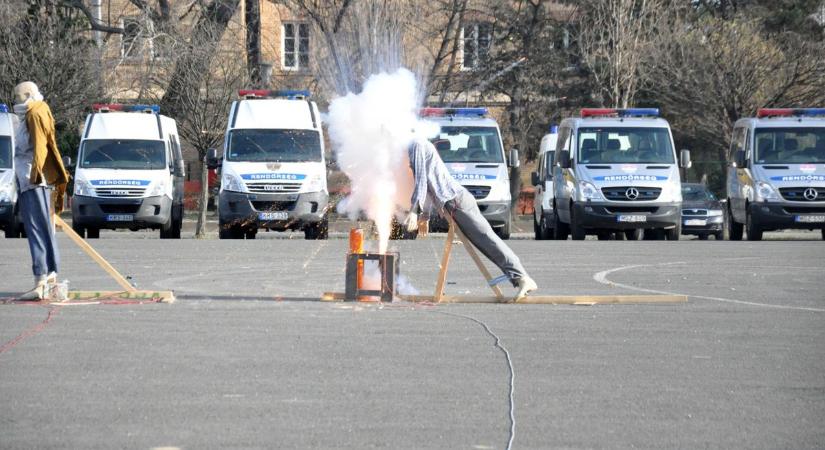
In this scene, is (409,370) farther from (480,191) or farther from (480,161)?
(480,161)

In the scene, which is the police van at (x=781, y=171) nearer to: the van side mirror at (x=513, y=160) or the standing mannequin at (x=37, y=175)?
the van side mirror at (x=513, y=160)

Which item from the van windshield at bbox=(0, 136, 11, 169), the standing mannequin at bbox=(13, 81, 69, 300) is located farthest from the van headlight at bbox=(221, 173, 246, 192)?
the standing mannequin at bbox=(13, 81, 69, 300)

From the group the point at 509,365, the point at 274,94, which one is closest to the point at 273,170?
the point at 274,94

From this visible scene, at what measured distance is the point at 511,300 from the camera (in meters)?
14.2

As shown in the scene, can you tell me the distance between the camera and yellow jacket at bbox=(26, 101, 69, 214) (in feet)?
44.1

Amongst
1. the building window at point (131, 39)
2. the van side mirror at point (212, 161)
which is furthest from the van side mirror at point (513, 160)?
the building window at point (131, 39)

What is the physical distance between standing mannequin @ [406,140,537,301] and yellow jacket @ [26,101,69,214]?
11.1 feet

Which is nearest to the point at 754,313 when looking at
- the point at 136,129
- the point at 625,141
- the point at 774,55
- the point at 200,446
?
the point at 200,446

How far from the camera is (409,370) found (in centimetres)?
972

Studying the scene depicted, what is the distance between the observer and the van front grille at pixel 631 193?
1096 inches

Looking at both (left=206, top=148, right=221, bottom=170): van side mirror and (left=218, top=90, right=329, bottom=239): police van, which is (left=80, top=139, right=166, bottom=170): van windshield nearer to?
(left=206, top=148, right=221, bottom=170): van side mirror

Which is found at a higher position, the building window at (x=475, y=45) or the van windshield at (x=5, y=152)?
the building window at (x=475, y=45)

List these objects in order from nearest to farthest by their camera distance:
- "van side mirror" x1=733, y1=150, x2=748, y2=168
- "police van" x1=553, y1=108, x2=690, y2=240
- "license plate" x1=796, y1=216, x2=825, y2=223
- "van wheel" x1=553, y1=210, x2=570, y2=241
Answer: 1. "police van" x1=553, y1=108, x2=690, y2=240
2. "license plate" x1=796, y1=216, x2=825, y2=223
3. "van side mirror" x1=733, y1=150, x2=748, y2=168
4. "van wheel" x1=553, y1=210, x2=570, y2=241

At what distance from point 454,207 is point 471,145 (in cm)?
1563
